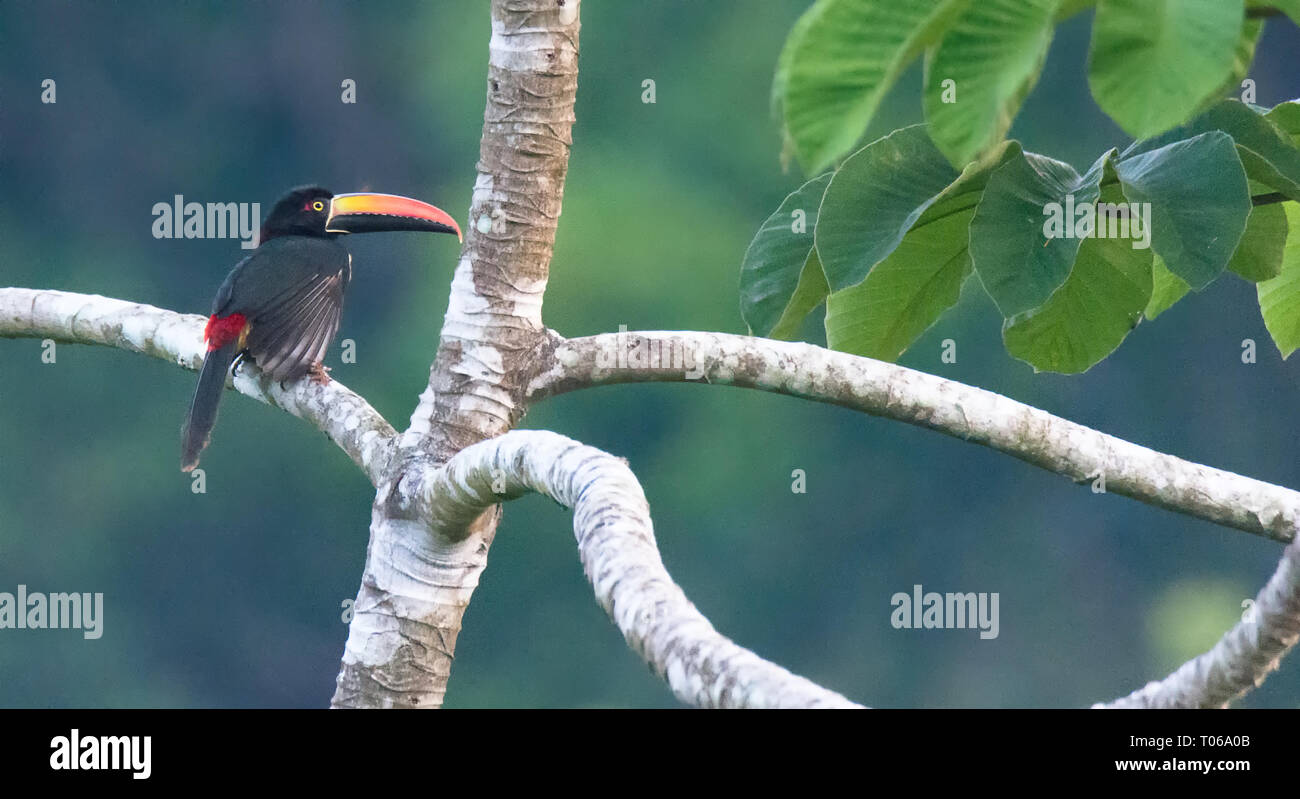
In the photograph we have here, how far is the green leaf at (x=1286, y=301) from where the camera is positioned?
176 centimetres

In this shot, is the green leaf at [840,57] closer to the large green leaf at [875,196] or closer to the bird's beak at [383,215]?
the large green leaf at [875,196]

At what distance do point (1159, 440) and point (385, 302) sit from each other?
6768 millimetres

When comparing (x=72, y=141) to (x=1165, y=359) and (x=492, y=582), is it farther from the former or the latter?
(x=1165, y=359)

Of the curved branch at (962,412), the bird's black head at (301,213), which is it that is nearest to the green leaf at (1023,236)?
the curved branch at (962,412)

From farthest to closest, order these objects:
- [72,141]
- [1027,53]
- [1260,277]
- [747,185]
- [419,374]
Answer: [72,141] < [747,185] < [419,374] < [1260,277] < [1027,53]

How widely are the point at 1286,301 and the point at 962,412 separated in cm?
40

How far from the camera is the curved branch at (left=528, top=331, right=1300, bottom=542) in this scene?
1.86m

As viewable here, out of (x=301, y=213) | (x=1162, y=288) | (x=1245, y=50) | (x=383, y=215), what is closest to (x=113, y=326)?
(x=383, y=215)

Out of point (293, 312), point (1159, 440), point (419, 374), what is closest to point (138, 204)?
point (419, 374)

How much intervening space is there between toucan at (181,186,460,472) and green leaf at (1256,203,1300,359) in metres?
1.54

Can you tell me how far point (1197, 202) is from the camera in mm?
1287

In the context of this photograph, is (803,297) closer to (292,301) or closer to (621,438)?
(292,301)

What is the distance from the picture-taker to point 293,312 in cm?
330

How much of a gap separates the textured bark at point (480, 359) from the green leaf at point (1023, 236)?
828mm
